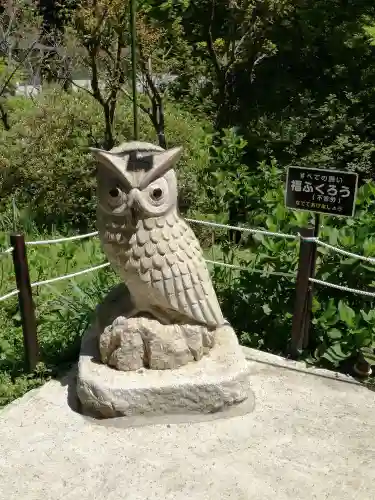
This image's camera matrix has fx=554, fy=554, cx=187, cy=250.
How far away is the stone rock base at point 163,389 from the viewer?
120 inches

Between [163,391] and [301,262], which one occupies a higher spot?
A: [301,262]

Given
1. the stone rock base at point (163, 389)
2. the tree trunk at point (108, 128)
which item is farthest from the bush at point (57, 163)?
the stone rock base at point (163, 389)

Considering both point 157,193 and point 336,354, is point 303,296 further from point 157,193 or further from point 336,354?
point 157,193

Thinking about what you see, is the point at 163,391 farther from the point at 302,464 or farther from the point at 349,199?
the point at 349,199

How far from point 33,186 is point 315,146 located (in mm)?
3968

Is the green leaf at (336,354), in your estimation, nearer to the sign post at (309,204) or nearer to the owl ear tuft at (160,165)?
the sign post at (309,204)

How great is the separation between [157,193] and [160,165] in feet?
0.49

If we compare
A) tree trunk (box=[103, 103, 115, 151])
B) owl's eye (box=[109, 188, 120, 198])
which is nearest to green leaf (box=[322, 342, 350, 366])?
owl's eye (box=[109, 188, 120, 198])

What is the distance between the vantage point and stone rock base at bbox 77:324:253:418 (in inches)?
120

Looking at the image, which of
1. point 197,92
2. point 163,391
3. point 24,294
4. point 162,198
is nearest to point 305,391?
point 163,391

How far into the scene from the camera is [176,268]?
2.99m

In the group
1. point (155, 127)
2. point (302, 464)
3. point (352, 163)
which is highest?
point (155, 127)

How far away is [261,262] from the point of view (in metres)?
4.03

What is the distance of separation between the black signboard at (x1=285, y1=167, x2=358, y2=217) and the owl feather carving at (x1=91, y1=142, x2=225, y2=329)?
848mm
